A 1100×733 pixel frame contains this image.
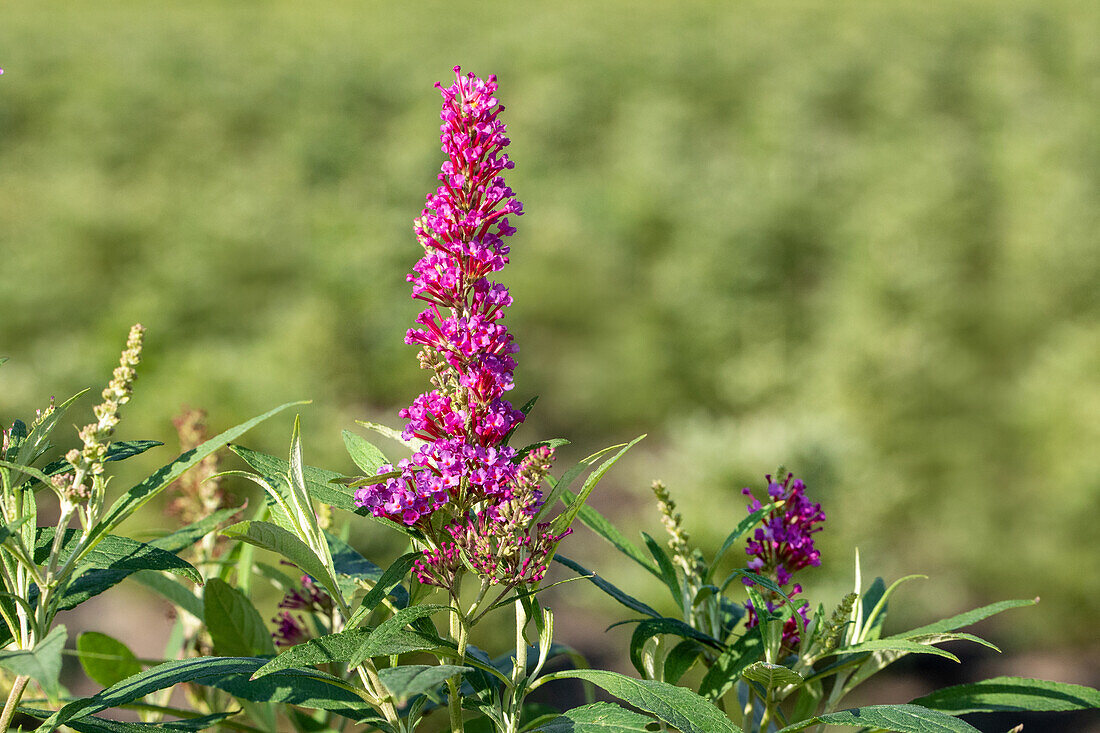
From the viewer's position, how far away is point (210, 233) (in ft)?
21.8

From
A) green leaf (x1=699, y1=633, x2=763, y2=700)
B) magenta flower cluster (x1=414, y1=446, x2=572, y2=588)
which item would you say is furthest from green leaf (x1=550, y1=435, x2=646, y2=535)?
green leaf (x1=699, y1=633, x2=763, y2=700)

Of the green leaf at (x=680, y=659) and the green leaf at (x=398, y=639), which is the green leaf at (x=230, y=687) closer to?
the green leaf at (x=398, y=639)

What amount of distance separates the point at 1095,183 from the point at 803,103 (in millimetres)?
3892

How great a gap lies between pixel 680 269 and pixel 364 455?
548cm

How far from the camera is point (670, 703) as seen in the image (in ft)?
1.79

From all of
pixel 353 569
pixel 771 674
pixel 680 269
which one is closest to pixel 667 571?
pixel 771 674

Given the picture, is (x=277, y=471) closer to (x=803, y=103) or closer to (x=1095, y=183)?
(x=1095, y=183)

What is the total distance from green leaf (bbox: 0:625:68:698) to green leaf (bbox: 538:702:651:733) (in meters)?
0.30

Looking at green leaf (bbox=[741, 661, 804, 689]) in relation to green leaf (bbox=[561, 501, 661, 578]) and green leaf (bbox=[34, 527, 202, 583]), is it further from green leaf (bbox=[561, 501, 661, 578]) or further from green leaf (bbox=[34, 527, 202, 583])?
green leaf (bbox=[34, 527, 202, 583])

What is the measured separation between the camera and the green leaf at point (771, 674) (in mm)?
598

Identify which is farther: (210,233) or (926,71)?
(926,71)

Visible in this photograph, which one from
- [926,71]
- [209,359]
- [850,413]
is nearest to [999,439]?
[850,413]

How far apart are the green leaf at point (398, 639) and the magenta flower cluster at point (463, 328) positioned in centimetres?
6

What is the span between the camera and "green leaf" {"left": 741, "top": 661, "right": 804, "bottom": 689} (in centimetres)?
60
